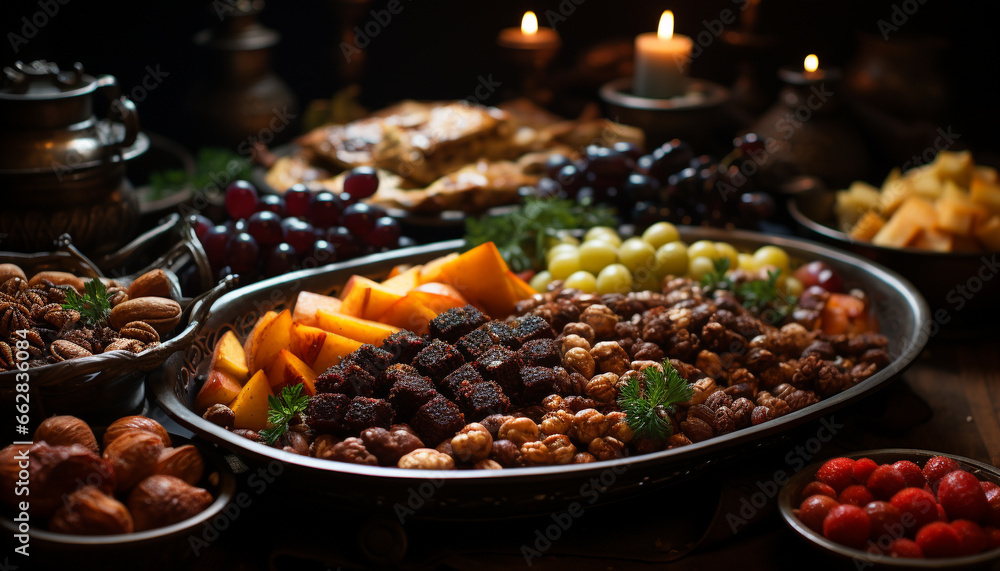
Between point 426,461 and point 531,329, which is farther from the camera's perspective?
point 531,329

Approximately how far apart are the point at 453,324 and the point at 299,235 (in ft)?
2.10

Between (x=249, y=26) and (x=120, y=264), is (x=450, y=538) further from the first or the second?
Answer: (x=249, y=26)

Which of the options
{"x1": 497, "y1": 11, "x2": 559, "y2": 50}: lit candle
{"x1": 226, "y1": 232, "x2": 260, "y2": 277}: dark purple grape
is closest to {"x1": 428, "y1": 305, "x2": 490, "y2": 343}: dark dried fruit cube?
{"x1": 226, "y1": 232, "x2": 260, "y2": 277}: dark purple grape

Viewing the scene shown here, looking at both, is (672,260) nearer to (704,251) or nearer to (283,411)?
(704,251)

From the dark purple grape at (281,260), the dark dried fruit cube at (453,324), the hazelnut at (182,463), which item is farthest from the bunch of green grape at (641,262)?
the hazelnut at (182,463)

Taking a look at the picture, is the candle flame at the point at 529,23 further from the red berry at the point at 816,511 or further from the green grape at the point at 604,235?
the red berry at the point at 816,511

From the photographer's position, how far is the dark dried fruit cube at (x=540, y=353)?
147 cm

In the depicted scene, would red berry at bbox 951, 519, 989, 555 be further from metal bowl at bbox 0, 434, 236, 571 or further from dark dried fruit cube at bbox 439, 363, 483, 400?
metal bowl at bbox 0, 434, 236, 571

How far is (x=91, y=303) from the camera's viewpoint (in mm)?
1433

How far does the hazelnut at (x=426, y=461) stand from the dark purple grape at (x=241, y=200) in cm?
110

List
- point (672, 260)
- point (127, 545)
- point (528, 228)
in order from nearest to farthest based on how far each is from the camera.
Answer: point (127, 545) → point (672, 260) → point (528, 228)

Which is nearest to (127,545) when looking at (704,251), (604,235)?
(604,235)

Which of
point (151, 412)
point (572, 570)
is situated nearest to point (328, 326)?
point (151, 412)

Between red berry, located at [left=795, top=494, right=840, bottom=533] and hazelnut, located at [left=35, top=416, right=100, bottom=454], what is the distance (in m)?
1.18
